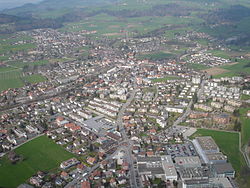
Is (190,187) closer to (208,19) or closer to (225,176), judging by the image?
(225,176)

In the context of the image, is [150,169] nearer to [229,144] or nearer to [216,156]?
[216,156]

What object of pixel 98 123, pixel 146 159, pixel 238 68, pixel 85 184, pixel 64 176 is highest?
pixel 238 68

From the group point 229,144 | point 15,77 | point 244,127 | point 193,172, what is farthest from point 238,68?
point 15,77

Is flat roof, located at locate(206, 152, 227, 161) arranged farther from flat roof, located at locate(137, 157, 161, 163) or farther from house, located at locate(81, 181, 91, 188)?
house, located at locate(81, 181, 91, 188)

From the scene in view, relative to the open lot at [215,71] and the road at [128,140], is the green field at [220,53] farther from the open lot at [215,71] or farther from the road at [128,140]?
the road at [128,140]

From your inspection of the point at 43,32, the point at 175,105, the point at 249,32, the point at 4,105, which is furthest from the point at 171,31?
the point at 4,105

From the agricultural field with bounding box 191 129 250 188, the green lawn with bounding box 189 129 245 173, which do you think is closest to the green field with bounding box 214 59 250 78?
the agricultural field with bounding box 191 129 250 188

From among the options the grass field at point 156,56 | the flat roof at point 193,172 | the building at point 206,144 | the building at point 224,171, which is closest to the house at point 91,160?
the flat roof at point 193,172
